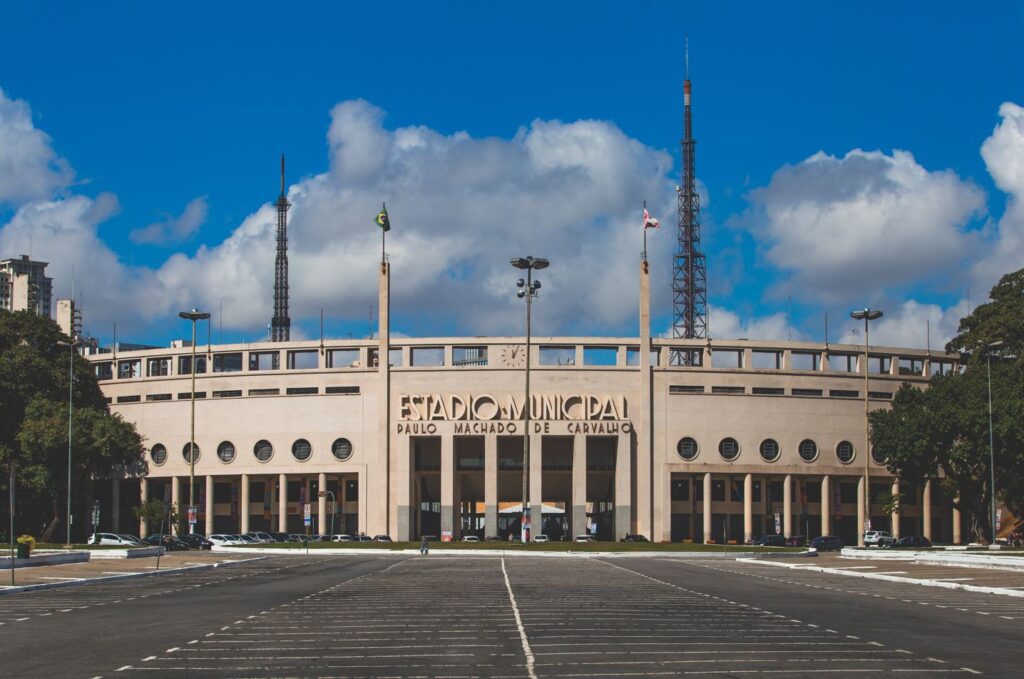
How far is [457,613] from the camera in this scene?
3231 cm

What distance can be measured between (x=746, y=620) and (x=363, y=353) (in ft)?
299

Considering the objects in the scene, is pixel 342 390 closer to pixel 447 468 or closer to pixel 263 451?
pixel 263 451

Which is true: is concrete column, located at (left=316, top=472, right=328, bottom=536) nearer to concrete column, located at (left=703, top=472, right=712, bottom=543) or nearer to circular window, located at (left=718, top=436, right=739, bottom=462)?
concrete column, located at (left=703, top=472, right=712, bottom=543)

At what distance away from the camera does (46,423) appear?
9631 centimetres

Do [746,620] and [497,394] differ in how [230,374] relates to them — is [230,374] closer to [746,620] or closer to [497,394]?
[497,394]

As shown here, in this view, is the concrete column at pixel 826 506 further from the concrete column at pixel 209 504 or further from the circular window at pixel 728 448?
the concrete column at pixel 209 504

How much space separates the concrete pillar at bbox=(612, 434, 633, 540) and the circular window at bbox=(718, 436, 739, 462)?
849cm

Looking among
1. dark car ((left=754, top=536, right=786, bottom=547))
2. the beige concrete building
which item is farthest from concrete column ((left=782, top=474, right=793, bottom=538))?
dark car ((left=754, top=536, right=786, bottom=547))

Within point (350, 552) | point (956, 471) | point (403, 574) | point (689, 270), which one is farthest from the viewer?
point (689, 270)

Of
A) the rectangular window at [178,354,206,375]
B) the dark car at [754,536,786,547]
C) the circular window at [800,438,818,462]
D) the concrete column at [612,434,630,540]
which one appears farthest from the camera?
the rectangular window at [178,354,206,375]

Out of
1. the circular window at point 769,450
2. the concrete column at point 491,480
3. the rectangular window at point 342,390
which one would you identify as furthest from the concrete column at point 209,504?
the circular window at point 769,450

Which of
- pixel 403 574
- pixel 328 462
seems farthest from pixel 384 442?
pixel 403 574

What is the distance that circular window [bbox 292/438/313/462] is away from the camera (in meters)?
119

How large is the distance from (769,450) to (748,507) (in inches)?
258
